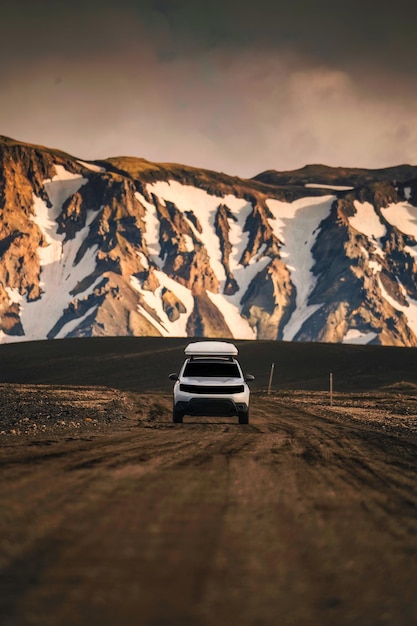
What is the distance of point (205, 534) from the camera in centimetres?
764

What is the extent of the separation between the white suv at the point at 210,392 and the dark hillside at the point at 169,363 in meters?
46.1

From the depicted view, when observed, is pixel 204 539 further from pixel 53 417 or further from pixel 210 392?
pixel 53 417

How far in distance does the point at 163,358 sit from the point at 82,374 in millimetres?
11449

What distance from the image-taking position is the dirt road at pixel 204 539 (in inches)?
206

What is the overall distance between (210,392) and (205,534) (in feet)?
56.3

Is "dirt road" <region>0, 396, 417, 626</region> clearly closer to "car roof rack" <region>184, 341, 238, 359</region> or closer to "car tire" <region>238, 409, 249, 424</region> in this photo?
"car tire" <region>238, 409, 249, 424</region>

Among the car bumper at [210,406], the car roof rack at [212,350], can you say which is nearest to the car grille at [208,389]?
the car bumper at [210,406]

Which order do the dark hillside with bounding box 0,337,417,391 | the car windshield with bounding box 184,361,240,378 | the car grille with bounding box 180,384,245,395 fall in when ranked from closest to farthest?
1. the car grille with bounding box 180,384,245,395
2. the car windshield with bounding box 184,361,240,378
3. the dark hillside with bounding box 0,337,417,391

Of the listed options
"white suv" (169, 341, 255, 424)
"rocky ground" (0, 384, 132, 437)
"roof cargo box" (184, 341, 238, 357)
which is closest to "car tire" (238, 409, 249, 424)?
"white suv" (169, 341, 255, 424)

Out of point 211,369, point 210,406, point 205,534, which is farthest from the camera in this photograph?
point 211,369

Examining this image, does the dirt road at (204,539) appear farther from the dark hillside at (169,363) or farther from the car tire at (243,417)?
the dark hillside at (169,363)

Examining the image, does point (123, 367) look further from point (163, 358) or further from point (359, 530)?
point (359, 530)

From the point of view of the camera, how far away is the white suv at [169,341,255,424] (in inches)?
966

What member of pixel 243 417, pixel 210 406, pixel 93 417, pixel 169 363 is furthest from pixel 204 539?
pixel 169 363
